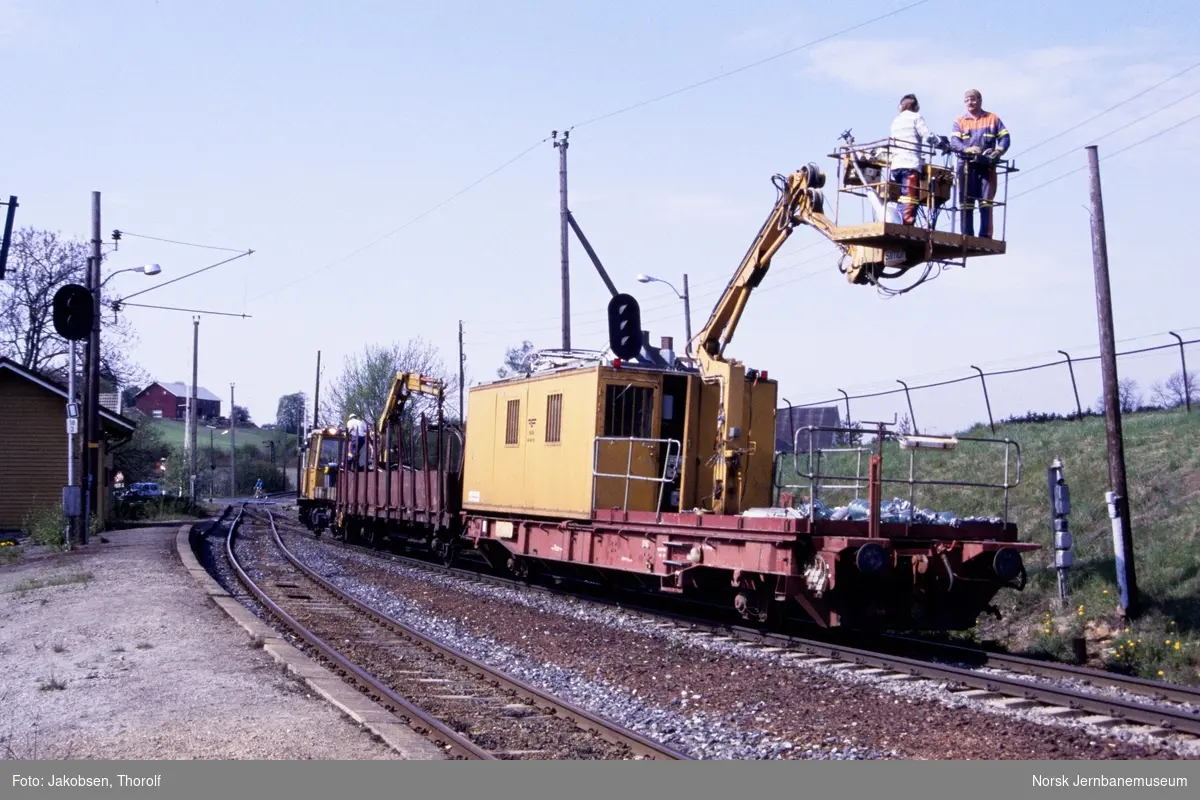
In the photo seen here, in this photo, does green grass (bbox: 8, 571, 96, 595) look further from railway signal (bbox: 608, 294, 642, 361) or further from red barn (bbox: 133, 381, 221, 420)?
red barn (bbox: 133, 381, 221, 420)

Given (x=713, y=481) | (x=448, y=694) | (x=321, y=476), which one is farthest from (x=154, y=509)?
(x=448, y=694)

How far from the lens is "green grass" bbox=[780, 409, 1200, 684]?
485 inches

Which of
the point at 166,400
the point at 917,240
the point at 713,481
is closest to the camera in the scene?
the point at 917,240

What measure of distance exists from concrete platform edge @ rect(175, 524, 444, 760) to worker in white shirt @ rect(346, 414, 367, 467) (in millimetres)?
14278

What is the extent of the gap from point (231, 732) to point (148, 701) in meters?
1.47

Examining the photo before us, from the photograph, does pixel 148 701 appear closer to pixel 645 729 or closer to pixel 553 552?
pixel 645 729

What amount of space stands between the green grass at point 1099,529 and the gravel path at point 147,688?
268 inches

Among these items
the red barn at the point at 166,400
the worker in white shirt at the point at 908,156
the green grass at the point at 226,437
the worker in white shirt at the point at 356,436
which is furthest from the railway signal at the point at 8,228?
the red barn at the point at 166,400

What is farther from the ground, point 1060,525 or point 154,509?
point 1060,525

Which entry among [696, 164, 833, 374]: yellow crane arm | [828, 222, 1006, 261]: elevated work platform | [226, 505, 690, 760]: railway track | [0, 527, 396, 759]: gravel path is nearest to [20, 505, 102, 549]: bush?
[0, 527, 396, 759]: gravel path

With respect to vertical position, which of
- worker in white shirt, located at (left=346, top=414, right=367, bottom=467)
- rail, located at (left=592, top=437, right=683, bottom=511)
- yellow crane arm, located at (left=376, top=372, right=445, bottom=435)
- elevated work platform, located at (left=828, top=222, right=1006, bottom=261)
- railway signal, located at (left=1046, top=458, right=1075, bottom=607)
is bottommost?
railway signal, located at (left=1046, top=458, right=1075, bottom=607)

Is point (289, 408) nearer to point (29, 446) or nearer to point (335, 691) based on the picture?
point (29, 446)

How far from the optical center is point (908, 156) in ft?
35.9

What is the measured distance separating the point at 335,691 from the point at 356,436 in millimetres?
21727
